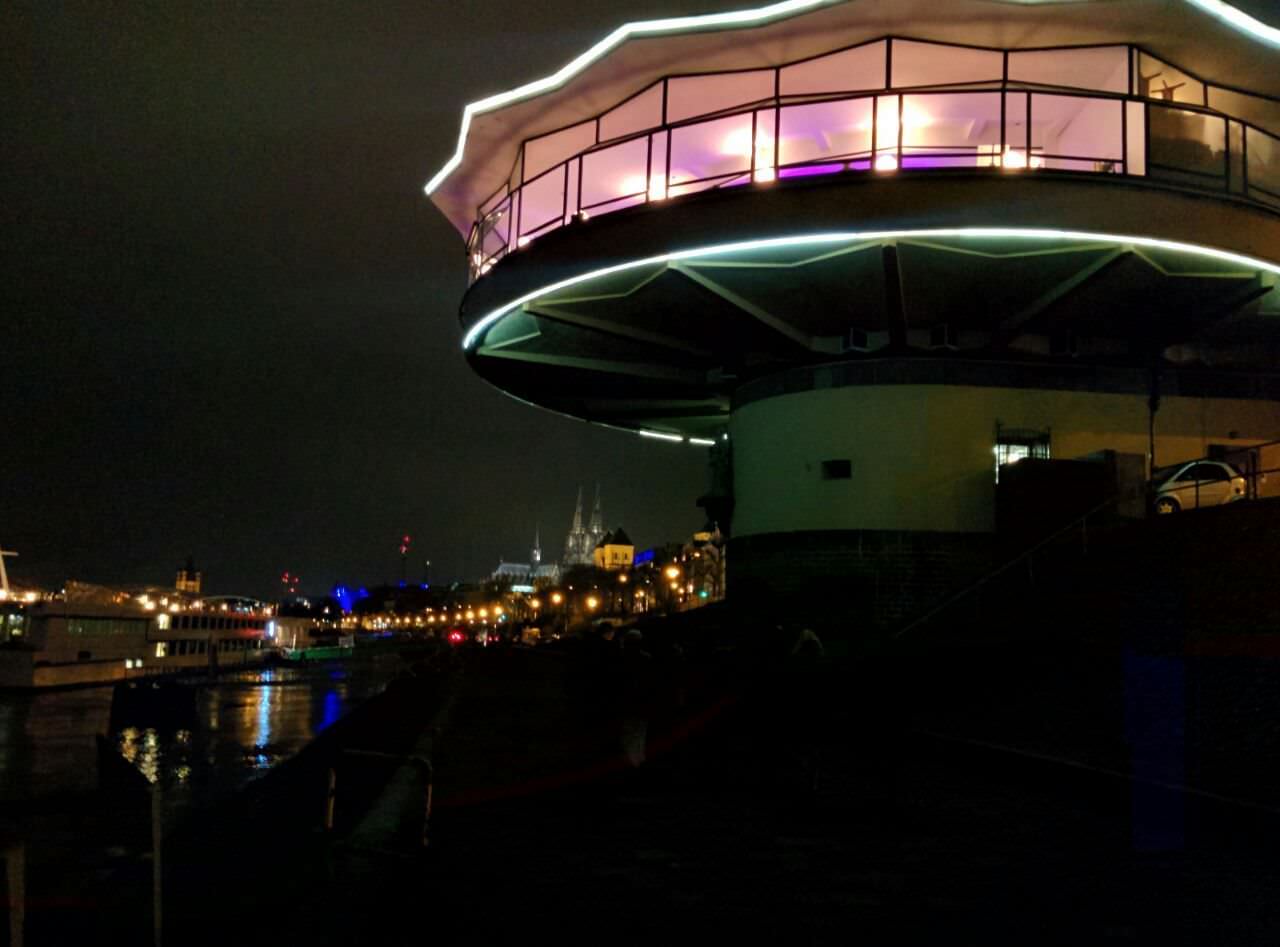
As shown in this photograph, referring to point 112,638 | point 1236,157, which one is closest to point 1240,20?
point 1236,157

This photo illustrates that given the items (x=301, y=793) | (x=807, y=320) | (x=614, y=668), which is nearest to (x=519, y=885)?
(x=301, y=793)

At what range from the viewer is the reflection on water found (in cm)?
1567

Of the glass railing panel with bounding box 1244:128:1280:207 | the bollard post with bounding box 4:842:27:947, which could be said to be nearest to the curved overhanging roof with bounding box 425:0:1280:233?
the glass railing panel with bounding box 1244:128:1280:207

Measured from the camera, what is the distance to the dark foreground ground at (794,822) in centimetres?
715

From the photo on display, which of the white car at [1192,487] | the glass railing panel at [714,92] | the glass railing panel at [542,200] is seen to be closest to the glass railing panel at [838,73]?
the glass railing panel at [714,92]

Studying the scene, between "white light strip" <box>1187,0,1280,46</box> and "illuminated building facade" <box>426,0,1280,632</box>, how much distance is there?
64 millimetres

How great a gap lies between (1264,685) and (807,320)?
50.5 feet

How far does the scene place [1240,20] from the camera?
22156 millimetres

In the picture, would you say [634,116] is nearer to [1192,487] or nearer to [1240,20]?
[1240,20]

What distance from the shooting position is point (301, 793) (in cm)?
1318

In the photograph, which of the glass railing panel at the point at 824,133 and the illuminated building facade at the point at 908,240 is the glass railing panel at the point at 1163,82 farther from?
the glass railing panel at the point at 824,133

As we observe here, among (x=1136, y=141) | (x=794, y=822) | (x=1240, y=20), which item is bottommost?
(x=794, y=822)

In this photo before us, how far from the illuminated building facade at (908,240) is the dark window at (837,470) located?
0.06 m

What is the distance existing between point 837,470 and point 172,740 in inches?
560
